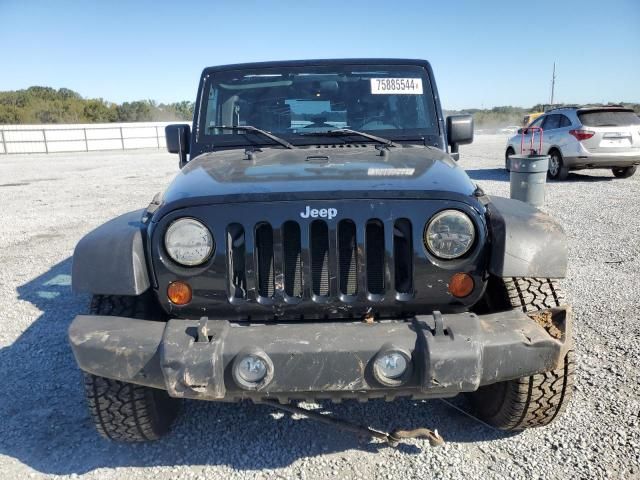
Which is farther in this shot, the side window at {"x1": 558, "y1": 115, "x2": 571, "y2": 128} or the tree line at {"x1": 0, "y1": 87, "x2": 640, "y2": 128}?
the tree line at {"x1": 0, "y1": 87, "x2": 640, "y2": 128}

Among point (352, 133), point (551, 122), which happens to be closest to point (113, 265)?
point (352, 133)

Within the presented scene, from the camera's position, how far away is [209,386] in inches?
76.7

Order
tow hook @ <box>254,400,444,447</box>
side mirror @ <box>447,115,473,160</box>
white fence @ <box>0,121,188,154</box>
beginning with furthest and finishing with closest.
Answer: white fence @ <box>0,121,188,154</box> → side mirror @ <box>447,115,473,160</box> → tow hook @ <box>254,400,444,447</box>

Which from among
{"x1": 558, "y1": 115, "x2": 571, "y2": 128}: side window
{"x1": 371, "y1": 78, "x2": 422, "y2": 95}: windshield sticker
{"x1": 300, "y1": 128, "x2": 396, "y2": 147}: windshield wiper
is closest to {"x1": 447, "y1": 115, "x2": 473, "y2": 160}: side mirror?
{"x1": 371, "y1": 78, "x2": 422, "y2": 95}: windshield sticker

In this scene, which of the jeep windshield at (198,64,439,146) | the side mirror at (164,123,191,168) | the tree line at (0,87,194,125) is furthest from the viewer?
the tree line at (0,87,194,125)

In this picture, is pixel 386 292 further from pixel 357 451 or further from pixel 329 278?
pixel 357 451

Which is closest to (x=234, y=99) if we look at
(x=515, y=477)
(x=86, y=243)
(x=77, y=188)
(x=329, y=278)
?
(x=86, y=243)

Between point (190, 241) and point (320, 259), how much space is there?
0.54 metres

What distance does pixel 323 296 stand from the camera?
220cm

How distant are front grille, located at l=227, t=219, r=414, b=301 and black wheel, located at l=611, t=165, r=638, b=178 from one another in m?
11.7

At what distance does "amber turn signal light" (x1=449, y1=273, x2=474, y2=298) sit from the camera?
2.21m

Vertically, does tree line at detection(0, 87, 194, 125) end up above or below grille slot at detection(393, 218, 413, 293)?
above

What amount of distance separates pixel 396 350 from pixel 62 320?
3.36 metres

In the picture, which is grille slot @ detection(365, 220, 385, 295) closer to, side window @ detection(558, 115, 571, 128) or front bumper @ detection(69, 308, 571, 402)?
front bumper @ detection(69, 308, 571, 402)
